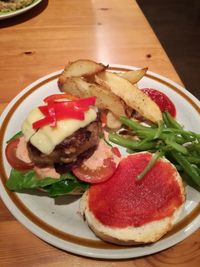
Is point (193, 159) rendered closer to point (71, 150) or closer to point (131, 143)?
point (131, 143)

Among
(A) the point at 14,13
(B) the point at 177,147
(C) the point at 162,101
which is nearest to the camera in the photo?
(B) the point at 177,147

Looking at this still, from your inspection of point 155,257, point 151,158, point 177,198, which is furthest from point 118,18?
point 155,257

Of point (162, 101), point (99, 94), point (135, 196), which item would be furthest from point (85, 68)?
point (135, 196)

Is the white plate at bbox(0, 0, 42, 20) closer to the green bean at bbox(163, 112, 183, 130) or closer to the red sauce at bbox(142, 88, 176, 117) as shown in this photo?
the red sauce at bbox(142, 88, 176, 117)

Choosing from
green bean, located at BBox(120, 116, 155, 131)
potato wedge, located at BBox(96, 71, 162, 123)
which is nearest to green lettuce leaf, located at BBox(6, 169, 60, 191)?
green bean, located at BBox(120, 116, 155, 131)

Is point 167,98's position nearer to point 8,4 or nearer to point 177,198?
point 177,198
